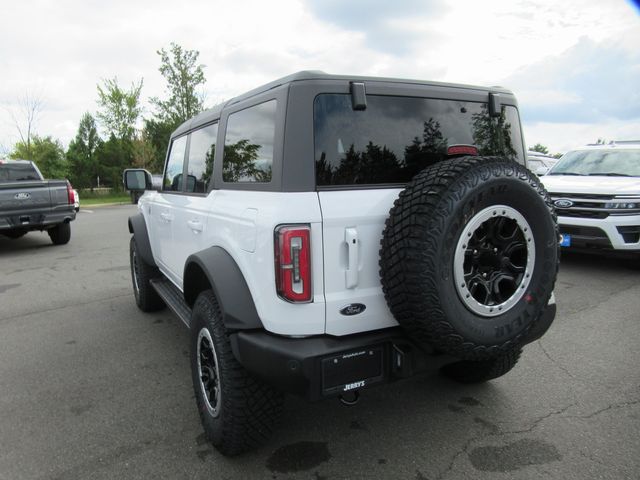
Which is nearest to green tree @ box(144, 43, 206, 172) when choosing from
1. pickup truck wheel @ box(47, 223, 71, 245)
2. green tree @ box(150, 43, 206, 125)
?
green tree @ box(150, 43, 206, 125)

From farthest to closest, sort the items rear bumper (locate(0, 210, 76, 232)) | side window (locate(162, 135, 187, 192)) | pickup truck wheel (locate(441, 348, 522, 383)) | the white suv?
1. rear bumper (locate(0, 210, 76, 232))
2. the white suv
3. side window (locate(162, 135, 187, 192))
4. pickup truck wheel (locate(441, 348, 522, 383))

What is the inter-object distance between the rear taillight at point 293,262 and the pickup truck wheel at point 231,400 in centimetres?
51

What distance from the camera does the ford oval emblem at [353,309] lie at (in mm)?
2090

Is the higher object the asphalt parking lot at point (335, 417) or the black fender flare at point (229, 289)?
the black fender flare at point (229, 289)

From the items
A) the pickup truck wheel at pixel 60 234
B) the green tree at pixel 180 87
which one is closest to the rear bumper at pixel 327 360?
the pickup truck wheel at pixel 60 234

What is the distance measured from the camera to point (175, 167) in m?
3.93

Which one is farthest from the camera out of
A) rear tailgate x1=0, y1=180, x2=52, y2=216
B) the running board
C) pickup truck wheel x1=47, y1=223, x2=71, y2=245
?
pickup truck wheel x1=47, y1=223, x2=71, y2=245

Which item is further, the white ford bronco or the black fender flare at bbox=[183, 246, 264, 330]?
the black fender flare at bbox=[183, 246, 264, 330]

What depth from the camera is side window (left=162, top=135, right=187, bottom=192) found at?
3710 millimetres

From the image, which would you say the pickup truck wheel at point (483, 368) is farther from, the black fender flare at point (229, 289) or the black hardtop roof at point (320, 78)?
the black hardtop roof at point (320, 78)

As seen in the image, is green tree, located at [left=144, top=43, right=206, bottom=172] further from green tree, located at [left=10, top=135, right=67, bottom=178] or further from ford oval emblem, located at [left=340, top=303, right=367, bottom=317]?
ford oval emblem, located at [left=340, top=303, right=367, bottom=317]

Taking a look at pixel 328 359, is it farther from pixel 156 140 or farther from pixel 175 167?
pixel 156 140

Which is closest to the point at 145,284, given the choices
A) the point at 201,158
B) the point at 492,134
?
the point at 201,158

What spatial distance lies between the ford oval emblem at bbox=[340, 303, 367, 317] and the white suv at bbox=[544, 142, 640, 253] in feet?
16.8
